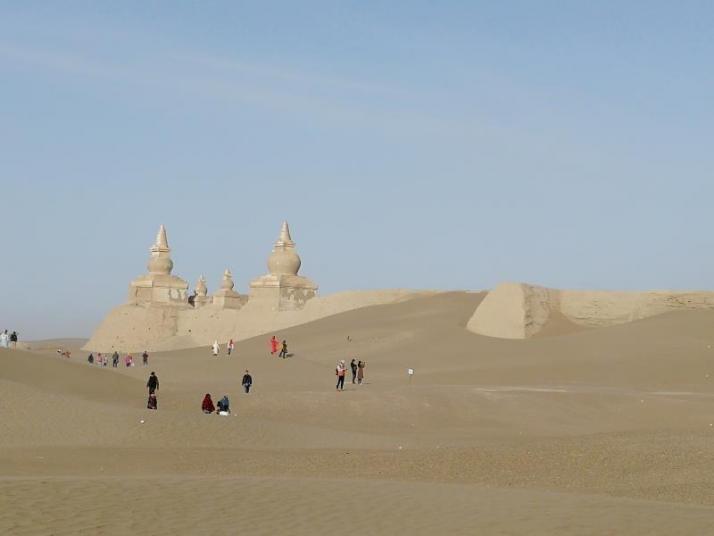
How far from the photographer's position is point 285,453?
66.0 feet

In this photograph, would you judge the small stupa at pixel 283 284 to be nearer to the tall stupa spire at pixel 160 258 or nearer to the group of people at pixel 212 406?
the tall stupa spire at pixel 160 258

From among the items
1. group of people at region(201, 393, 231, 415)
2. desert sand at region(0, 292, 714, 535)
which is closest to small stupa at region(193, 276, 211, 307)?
desert sand at region(0, 292, 714, 535)

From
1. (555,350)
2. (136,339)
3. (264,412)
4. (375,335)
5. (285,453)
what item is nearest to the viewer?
(285,453)

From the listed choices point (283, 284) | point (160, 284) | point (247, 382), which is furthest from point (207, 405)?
point (160, 284)

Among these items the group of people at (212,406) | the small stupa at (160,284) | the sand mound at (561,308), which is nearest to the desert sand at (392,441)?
the sand mound at (561,308)

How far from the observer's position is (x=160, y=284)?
78125 millimetres

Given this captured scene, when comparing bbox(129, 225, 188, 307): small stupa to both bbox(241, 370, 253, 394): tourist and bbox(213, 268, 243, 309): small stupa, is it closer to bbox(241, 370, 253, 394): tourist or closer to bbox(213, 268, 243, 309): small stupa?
bbox(213, 268, 243, 309): small stupa

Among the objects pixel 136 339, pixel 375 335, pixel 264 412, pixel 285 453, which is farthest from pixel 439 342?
pixel 136 339

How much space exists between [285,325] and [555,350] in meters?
28.7

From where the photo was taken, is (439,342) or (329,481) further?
(439,342)

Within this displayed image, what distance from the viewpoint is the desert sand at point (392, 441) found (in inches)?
440

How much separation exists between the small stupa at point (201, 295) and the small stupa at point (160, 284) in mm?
3866

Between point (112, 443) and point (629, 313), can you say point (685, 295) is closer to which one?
point (629, 313)

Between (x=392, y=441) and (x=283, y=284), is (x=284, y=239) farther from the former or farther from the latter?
(x=392, y=441)
